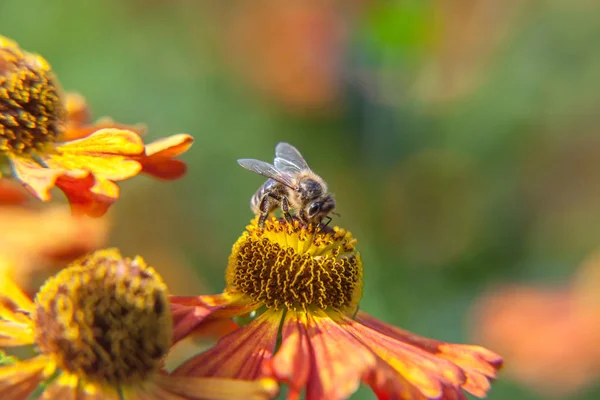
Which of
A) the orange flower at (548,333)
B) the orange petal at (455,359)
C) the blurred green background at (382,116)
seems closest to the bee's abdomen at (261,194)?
the orange petal at (455,359)

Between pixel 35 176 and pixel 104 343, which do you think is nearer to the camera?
pixel 104 343

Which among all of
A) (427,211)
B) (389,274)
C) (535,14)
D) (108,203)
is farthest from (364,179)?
(108,203)

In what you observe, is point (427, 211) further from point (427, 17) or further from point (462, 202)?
point (427, 17)

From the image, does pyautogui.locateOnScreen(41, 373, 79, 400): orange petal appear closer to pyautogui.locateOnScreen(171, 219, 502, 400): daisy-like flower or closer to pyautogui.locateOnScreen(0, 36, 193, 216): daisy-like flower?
pyautogui.locateOnScreen(171, 219, 502, 400): daisy-like flower

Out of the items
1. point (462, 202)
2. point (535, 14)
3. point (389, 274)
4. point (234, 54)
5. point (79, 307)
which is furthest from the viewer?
point (535, 14)

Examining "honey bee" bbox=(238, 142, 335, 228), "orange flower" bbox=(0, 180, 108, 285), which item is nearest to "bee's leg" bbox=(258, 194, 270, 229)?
"honey bee" bbox=(238, 142, 335, 228)

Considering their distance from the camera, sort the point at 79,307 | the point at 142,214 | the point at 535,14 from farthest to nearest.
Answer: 1. the point at 535,14
2. the point at 142,214
3. the point at 79,307

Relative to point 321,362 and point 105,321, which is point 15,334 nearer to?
point 105,321

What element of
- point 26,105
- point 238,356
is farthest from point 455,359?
point 26,105
